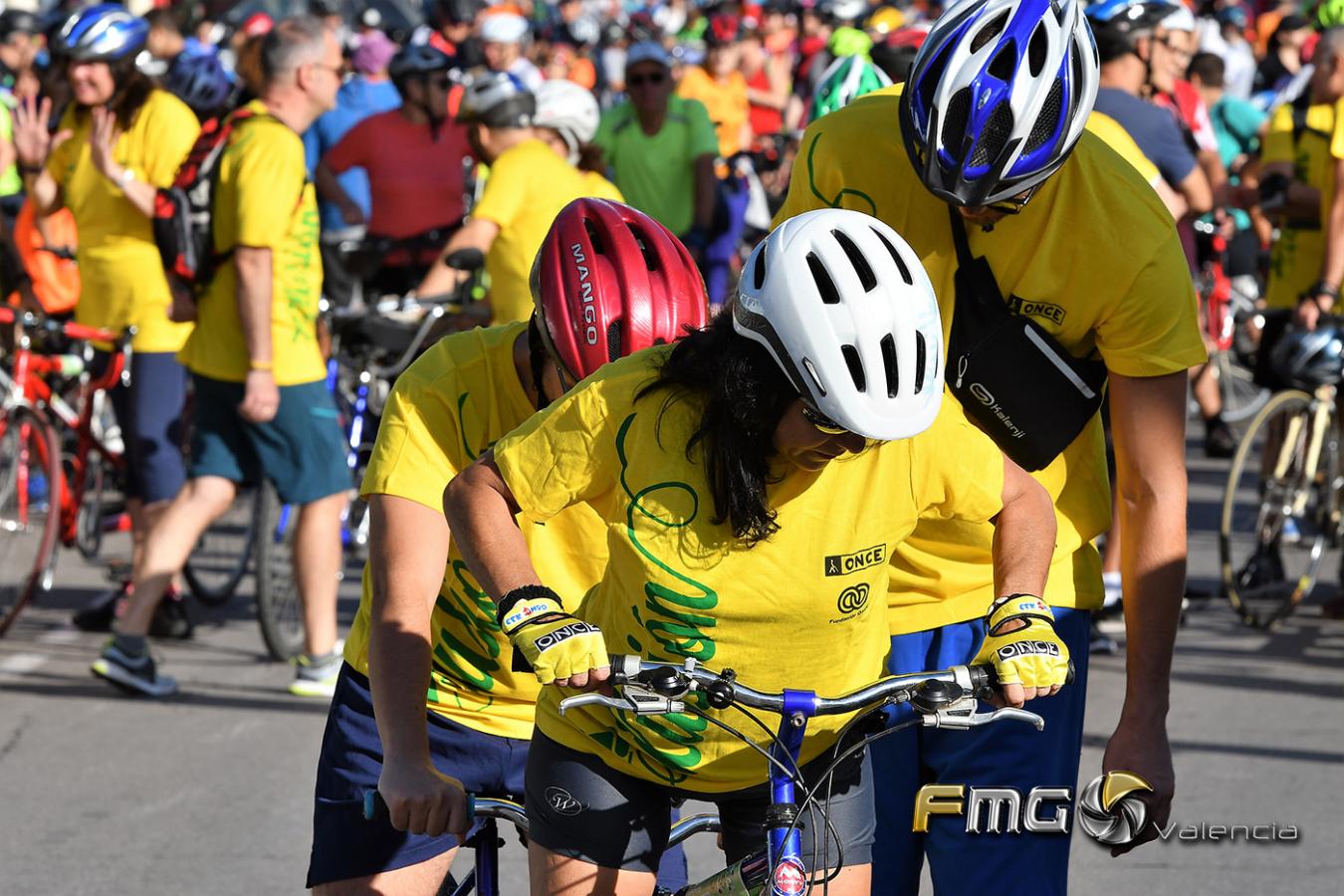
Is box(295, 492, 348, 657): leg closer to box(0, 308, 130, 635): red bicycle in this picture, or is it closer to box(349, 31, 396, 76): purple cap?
box(0, 308, 130, 635): red bicycle

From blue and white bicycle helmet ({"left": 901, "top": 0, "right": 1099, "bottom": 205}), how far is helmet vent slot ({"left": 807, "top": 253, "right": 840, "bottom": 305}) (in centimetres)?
48

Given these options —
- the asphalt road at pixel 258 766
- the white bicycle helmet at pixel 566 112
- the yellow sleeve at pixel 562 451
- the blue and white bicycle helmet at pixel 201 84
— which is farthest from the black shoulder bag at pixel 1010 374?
the blue and white bicycle helmet at pixel 201 84

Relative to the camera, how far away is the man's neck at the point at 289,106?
24.0 ft

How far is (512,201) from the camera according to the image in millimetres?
7805

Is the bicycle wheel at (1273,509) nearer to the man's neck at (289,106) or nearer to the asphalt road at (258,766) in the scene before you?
the asphalt road at (258,766)

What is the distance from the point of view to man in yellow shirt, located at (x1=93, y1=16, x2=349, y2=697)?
695cm

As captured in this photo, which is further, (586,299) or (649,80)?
(649,80)

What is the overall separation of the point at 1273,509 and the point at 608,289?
5.81 meters

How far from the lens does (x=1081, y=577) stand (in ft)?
11.3

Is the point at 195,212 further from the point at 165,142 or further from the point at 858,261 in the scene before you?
the point at 858,261

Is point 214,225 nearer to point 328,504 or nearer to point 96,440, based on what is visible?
point 328,504

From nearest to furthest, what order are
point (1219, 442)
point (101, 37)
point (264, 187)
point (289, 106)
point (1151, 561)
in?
point (1151, 561), point (264, 187), point (289, 106), point (101, 37), point (1219, 442)

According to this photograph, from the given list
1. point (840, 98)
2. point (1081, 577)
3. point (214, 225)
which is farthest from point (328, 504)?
point (1081, 577)

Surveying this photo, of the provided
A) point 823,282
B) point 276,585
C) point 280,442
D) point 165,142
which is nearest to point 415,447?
point 823,282
